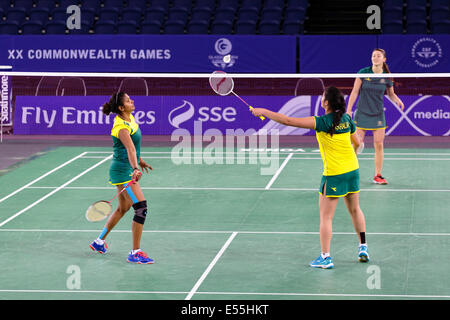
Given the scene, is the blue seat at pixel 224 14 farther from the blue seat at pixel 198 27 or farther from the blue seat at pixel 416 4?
the blue seat at pixel 416 4

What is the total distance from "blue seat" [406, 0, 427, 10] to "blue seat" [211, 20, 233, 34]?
530 centimetres

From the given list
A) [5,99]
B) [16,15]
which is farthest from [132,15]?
[5,99]

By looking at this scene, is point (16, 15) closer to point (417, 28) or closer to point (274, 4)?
point (274, 4)

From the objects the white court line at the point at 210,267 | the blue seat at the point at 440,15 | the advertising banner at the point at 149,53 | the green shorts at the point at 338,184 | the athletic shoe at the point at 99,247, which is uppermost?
the blue seat at the point at 440,15

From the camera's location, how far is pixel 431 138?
19781mm

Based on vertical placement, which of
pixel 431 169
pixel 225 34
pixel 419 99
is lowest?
pixel 431 169

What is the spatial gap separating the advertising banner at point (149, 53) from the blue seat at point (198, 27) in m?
1.01

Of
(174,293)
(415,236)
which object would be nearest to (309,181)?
(415,236)

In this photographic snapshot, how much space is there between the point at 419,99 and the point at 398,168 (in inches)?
163

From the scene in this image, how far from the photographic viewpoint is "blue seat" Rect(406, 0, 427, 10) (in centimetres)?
2495

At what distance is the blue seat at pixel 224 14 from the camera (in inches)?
995

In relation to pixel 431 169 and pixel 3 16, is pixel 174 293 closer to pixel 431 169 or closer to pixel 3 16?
pixel 431 169

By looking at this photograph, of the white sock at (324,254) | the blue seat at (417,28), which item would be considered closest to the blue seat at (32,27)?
the blue seat at (417,28)

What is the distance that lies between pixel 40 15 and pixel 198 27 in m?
5.21
